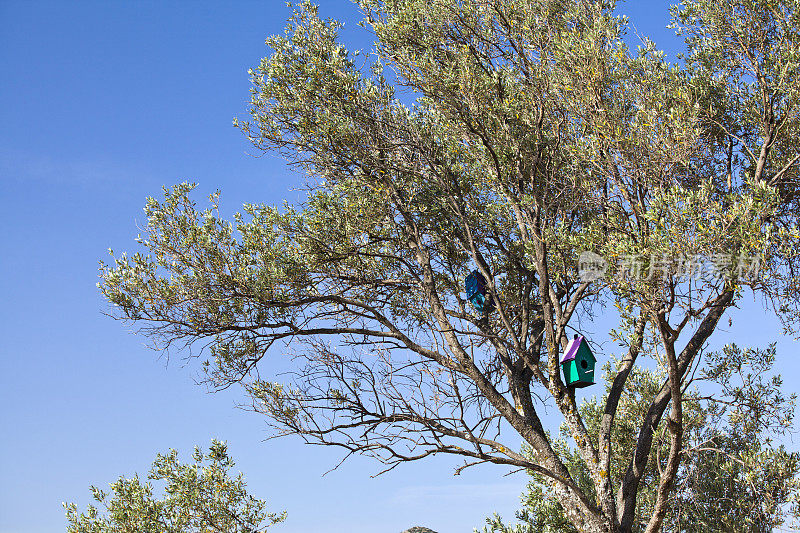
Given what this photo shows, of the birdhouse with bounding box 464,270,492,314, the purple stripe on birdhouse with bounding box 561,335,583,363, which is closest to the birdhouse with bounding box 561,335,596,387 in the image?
the purple stripe on birdhouse with bounding box 561,335,583,363

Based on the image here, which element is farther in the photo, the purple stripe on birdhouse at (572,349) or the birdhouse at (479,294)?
the birdhouse at (479,294)

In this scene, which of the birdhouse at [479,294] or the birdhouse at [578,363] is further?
the birdhouse at [479,294]

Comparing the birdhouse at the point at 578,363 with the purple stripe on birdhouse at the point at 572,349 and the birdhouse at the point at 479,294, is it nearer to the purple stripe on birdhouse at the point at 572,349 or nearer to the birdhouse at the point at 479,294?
the purple stripe on birdhouse at the point at 572,349

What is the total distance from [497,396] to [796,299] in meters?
5.04

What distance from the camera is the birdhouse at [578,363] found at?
10664 millimetres

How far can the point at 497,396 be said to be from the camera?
1060 cm

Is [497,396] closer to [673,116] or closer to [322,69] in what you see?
[673,116]

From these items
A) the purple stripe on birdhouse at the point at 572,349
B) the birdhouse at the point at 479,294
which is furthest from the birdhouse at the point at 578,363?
the birdhouse at the point at 479,294

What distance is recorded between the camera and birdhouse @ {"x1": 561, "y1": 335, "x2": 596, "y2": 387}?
10.7 m

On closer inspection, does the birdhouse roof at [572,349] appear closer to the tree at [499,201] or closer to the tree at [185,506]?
the tree at [499,201]

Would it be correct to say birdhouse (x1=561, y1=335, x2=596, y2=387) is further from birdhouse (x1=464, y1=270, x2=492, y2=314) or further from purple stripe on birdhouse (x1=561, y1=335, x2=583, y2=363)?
birdhouse (x1=464, y1=270, x2=492, y2=314)

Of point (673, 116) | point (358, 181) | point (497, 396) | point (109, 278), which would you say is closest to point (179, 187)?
point (109, 278)

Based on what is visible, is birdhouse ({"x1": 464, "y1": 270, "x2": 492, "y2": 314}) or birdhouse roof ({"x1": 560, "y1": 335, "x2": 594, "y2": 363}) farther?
birdhouse ({"x1": 464, "y1": 270, "x2": 492, "y2": 314})

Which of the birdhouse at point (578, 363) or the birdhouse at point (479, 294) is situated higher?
the birdhouse at point (479, 294)
